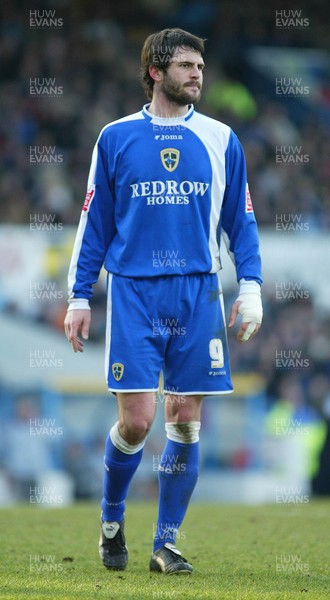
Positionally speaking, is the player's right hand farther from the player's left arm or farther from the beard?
the beard

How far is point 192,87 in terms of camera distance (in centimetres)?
558

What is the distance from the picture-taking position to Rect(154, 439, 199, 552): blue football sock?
5613 mm

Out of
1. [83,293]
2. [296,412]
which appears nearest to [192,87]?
[83,293]

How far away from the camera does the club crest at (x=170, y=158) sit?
18.2ft

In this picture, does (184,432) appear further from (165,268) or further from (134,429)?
(165,268)

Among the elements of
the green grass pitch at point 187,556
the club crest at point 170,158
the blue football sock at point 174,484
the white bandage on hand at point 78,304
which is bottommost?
the green grass pitch at point 187,556

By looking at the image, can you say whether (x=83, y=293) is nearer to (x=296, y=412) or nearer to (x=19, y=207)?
(x=296, y=412)

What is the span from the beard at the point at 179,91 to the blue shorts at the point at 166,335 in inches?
32.6

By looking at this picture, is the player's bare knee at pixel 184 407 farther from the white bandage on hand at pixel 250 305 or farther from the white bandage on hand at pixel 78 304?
the white bandage on hand at pixel 78 304

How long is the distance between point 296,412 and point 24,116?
6.39m

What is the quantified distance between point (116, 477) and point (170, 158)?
1517mm

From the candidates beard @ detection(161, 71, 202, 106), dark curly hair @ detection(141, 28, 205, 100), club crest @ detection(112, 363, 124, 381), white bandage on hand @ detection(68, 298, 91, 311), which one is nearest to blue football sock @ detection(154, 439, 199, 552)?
club crest @ detection(112, 363, 124, 381)

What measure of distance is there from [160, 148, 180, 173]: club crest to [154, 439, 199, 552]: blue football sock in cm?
129

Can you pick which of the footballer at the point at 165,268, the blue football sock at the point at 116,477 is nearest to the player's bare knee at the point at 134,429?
the footballer at the point at 165,268
